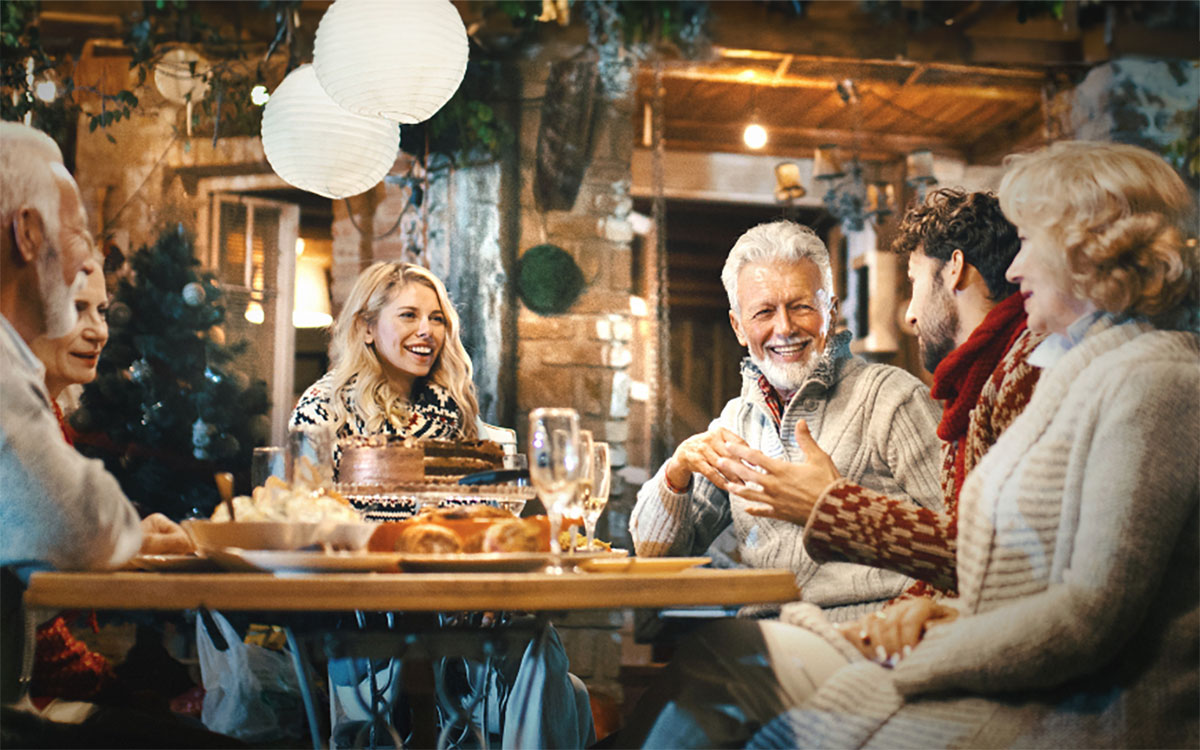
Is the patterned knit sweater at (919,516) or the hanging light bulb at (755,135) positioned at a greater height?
the hanging light bulb at (755,135)

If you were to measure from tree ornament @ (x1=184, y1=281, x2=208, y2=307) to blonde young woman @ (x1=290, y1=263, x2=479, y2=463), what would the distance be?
364 millimetres

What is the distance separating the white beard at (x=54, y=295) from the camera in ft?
6.25

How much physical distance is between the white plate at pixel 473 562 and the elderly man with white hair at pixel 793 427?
26.3 inches

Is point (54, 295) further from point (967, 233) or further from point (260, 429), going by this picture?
point (967, 233)

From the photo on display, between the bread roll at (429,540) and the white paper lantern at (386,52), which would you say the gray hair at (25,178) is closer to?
the white paper lantern at (386,52)

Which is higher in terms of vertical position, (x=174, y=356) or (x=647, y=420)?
(x=174, y=356)

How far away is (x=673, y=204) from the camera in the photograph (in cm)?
264

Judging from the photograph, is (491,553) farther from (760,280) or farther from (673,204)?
(673,204)

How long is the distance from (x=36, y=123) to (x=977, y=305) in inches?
Result: 84.8

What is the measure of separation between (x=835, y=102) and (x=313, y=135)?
1.38 metres

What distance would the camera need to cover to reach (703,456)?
2.12 metres

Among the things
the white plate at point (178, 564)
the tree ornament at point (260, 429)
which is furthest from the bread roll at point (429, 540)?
the tree ornament at point (260, 429)

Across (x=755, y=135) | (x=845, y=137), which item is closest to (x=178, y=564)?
(x=755, y=135)

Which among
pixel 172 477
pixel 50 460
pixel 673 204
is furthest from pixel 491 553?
pixel 673 204
